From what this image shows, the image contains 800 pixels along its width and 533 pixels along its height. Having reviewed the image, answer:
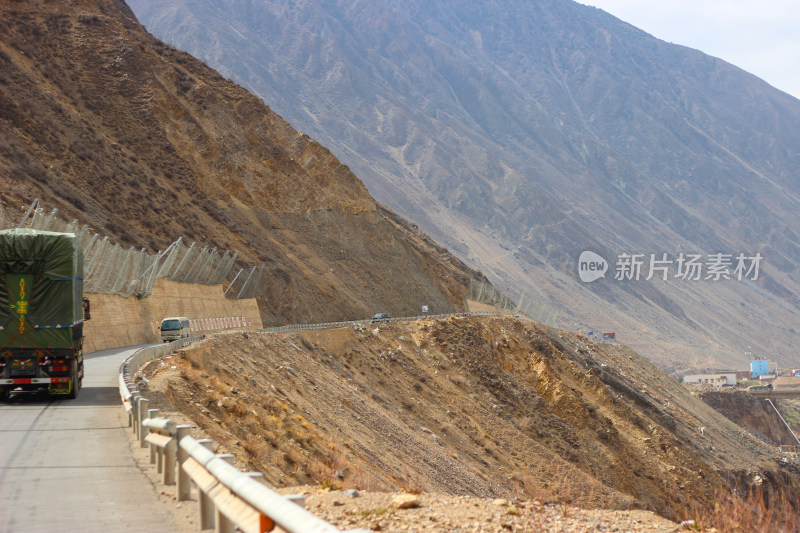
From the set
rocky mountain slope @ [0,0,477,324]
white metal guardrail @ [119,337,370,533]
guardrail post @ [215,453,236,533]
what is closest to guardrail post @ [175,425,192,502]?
white metal guardrail @ [119,337,370,533]

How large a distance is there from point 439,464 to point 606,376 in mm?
28301

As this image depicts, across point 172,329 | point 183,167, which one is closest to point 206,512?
point 172,329

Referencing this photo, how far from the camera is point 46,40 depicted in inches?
2530

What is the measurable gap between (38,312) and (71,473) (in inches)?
338

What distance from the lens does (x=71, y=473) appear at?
1052cm

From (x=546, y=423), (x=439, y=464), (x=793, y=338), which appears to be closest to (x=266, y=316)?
(x=546, y=423)

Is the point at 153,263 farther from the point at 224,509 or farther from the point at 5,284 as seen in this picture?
the point at 224,509

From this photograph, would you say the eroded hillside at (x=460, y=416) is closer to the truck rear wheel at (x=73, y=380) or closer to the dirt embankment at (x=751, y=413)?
the truck rear wheel at (x=73, y=380)

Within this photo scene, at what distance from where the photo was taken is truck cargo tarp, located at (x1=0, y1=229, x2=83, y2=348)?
58.6 ft

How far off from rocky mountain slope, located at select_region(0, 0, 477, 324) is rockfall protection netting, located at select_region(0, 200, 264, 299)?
3511mm

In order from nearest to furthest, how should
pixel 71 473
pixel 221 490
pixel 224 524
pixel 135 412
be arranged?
pixel 224 524 → pixel 221 490 → pixel 71 473 → pixel 135 412

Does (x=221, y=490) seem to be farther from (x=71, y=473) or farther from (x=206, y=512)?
(x=71, y=473)

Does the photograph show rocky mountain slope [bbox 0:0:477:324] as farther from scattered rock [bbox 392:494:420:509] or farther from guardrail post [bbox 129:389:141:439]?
scattered rock [bbox 392:494:420:509]

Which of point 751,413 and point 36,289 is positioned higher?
point 36,289
